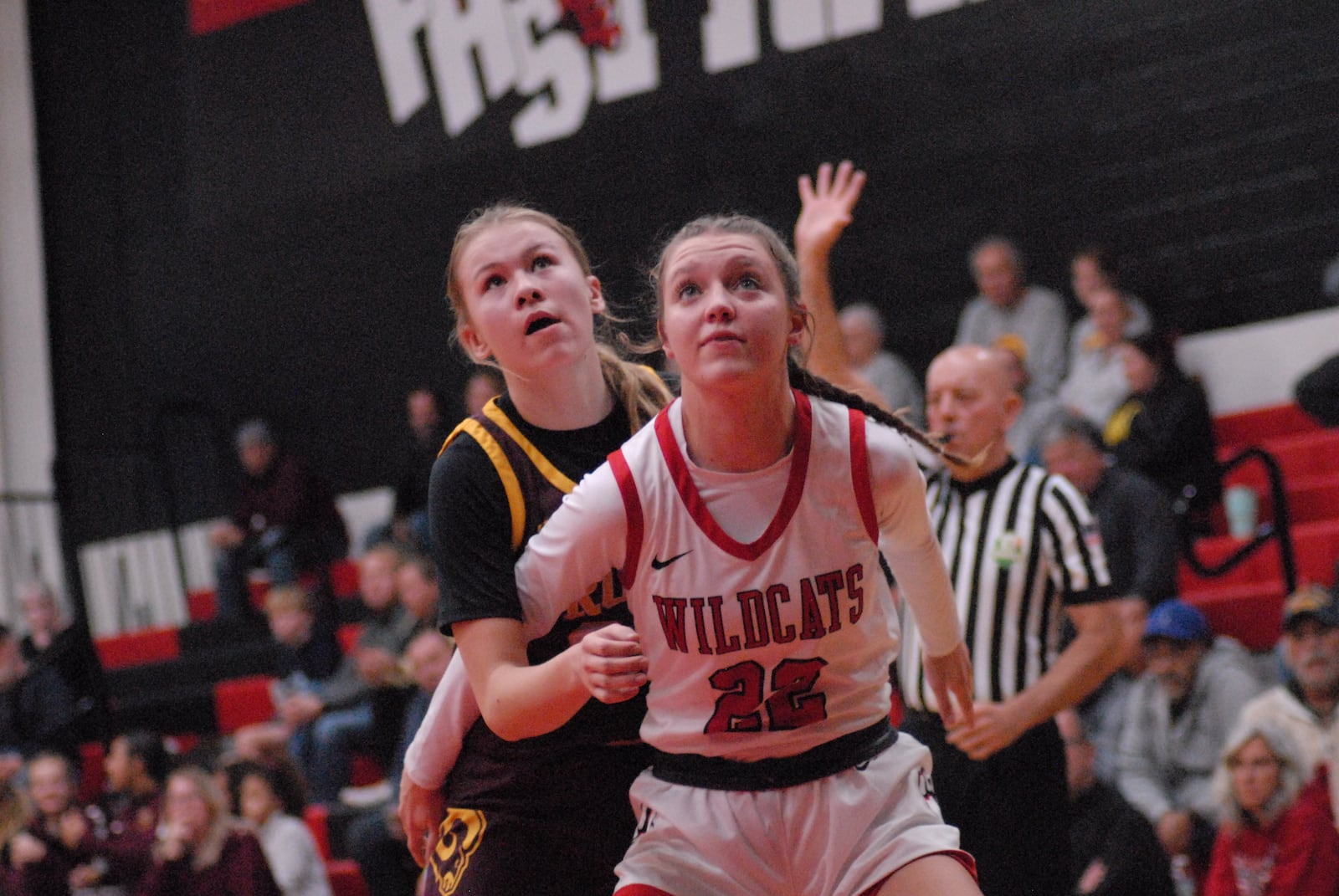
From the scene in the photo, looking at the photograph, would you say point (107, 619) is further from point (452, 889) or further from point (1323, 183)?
point (452, 889)

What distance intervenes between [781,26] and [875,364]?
92.2 inches

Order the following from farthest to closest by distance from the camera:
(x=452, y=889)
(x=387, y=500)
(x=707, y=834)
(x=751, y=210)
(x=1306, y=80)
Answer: (x=387, y=500), (x=751, y=210), (x=1306, y=80), (x=452, y=889), (x=707, y=834)

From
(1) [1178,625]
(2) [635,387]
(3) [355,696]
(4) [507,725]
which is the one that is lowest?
(1) [1178,625]

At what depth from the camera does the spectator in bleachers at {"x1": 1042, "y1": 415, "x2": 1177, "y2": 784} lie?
5.89 m

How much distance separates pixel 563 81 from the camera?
390 inches

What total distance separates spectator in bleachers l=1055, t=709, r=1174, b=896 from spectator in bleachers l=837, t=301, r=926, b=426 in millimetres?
2669

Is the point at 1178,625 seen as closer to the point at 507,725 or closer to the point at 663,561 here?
the point at 663,561

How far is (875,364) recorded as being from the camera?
802cm

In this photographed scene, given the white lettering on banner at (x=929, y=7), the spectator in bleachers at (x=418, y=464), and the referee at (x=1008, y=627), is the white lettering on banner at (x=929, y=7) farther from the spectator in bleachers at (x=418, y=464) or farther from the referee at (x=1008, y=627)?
the referee at (x=1008, y=627)

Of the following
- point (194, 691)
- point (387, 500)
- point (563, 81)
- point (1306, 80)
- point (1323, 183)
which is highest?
point (563, 81)

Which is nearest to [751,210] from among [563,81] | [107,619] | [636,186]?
[636,186]

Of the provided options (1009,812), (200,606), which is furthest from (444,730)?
(200,606)

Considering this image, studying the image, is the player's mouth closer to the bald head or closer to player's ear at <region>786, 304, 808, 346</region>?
player's ear at <region>786, 304, 808, 346</region>

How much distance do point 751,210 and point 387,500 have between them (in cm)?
363
